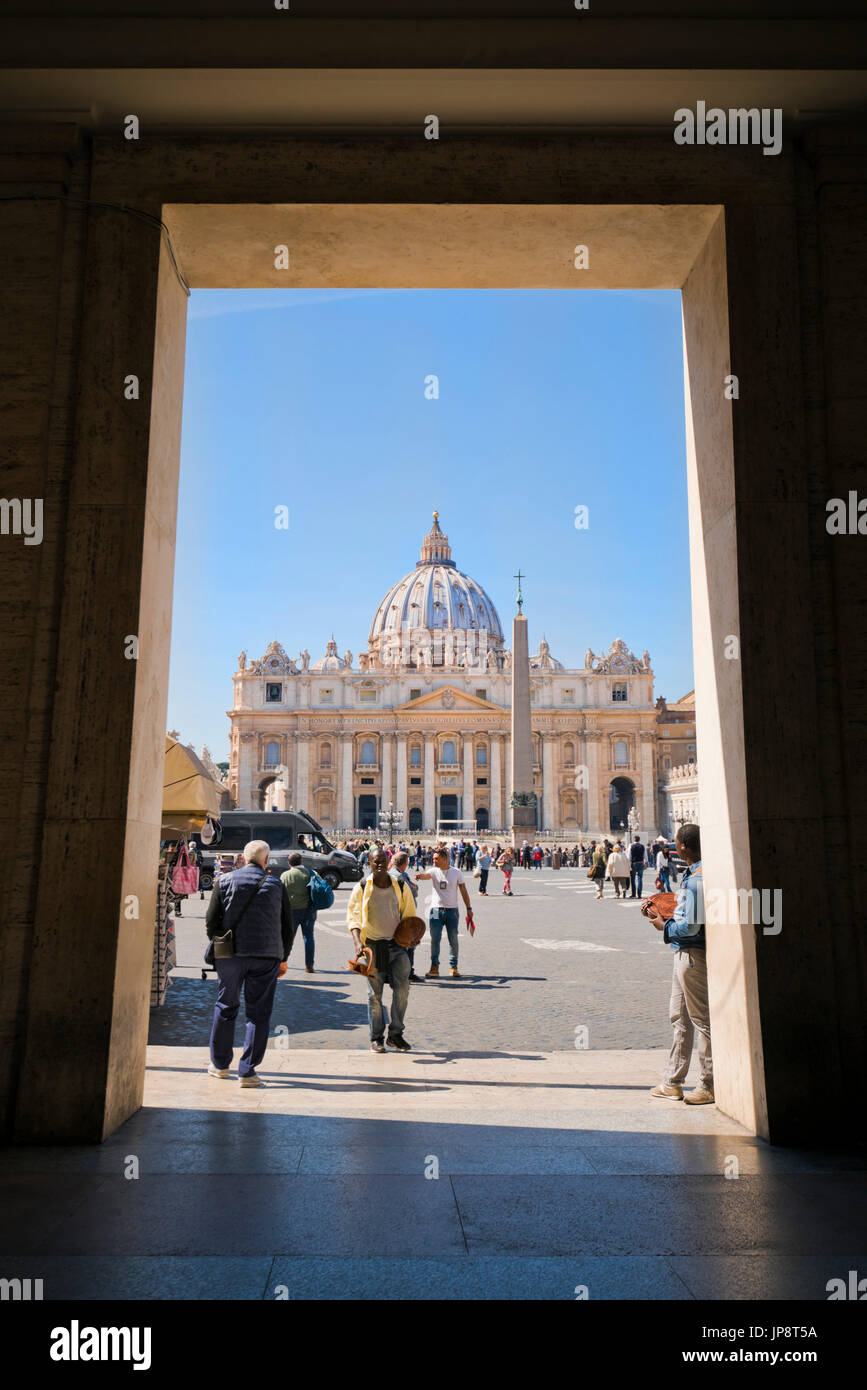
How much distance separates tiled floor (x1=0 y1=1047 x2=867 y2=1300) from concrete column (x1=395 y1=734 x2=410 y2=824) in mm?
79635

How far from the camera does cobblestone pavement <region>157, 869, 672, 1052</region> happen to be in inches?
272

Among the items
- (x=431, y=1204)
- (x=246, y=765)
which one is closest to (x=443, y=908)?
(x=431, y=1204)

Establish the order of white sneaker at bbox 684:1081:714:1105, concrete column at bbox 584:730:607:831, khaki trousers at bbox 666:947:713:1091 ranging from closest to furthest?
1. white sneaker at bbox 684:1081:714:1105
2. khaki trousers at bbox 666:947:713:1091
3. concrete column at bbox 584:730:607:831

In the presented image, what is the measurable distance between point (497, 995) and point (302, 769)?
77.1 metres

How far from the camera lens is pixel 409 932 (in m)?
6.49

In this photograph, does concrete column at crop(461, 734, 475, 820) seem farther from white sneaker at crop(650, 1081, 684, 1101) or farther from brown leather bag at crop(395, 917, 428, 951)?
white sneaker at crop(650, 1081, 684, 1101)

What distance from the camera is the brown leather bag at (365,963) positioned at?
6.44 m

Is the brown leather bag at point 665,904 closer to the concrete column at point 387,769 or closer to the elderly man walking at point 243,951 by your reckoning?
the elderly man walking at point 243,951

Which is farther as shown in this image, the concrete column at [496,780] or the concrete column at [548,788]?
the concrete column at [496,780]

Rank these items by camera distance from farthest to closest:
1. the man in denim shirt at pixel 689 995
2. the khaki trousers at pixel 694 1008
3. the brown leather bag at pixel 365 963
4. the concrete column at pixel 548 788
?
the concrete column at pixel 548 788, the brown leather bag at pixel 365 963, the khaki trousers at pixel 694 1008, the man in denim shirt at pixel 689 995

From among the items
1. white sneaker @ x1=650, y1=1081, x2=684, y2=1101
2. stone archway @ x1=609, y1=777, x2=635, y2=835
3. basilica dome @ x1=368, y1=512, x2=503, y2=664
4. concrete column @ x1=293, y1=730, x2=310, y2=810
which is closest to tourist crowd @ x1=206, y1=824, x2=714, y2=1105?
white sneaker @ x1=650, y1=1081, x2=684, y2=1101

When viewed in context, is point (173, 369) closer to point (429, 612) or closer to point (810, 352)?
point (810, 352)

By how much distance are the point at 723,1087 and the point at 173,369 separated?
418 centimetres

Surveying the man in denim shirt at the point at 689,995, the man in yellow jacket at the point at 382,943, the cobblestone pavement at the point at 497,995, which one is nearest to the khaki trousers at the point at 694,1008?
the man in denim shirt at the point at 689,995
